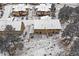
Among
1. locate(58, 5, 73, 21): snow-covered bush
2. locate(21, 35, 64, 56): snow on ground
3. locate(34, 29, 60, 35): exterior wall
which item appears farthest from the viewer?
locate(58, 5, 73, 21): snow-covered bush

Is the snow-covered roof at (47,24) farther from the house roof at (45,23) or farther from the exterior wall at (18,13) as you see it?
the exterior wall at (18,13)

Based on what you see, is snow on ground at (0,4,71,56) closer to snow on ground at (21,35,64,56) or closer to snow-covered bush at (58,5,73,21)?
snow on ground at (21,35,64,56)

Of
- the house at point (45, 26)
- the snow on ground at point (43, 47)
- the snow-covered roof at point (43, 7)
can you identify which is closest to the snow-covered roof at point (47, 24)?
the house at point (45, 26)

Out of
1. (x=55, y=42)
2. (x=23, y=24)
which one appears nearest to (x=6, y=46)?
(x=23, y=24)

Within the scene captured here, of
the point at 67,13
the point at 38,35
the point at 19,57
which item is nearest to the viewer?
the point at 19,57

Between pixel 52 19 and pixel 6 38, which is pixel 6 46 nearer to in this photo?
pixel 6 38

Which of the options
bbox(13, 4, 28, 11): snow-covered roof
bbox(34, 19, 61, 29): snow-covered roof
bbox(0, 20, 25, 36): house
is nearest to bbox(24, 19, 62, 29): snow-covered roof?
bbox(34, 19, 61, 29): snow-covered roof
